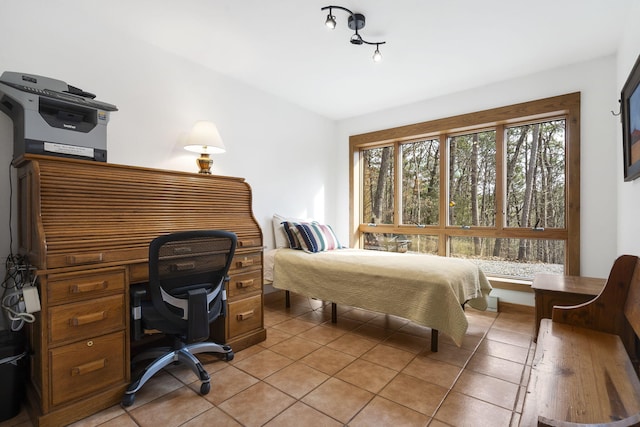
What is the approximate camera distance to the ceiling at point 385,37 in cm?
214

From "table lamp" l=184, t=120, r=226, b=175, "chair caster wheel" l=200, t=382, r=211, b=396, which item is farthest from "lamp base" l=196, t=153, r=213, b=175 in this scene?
"chair caster wheel" l=200, t=382, r=211, b=396

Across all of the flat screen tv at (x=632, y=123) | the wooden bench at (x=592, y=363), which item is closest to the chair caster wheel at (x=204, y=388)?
the wooden bench at (x=592, y=363)

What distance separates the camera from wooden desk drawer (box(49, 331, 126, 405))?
1546 mm

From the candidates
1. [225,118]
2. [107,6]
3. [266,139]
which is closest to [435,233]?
[266,139]

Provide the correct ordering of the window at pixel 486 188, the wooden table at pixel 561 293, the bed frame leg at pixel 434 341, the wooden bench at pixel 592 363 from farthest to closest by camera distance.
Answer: the window at pixel 486 188
the bed frame leg at pixel 434 341
the wooden table at pixel 561 293
the wooden bench at pixel 592 363

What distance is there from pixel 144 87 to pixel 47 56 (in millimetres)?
627

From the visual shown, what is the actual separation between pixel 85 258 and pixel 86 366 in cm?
57

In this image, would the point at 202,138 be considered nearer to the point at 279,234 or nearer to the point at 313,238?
the point at 279,234

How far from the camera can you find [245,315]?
246cm

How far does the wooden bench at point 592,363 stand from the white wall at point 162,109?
2.85 m

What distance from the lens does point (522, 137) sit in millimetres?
3398

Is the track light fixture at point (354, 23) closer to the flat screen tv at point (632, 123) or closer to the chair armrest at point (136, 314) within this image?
the flat screen tv at point (632, 123)

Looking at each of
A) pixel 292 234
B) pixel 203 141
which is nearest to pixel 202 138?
pixel 203 141

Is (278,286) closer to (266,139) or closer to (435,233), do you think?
(266,139)
